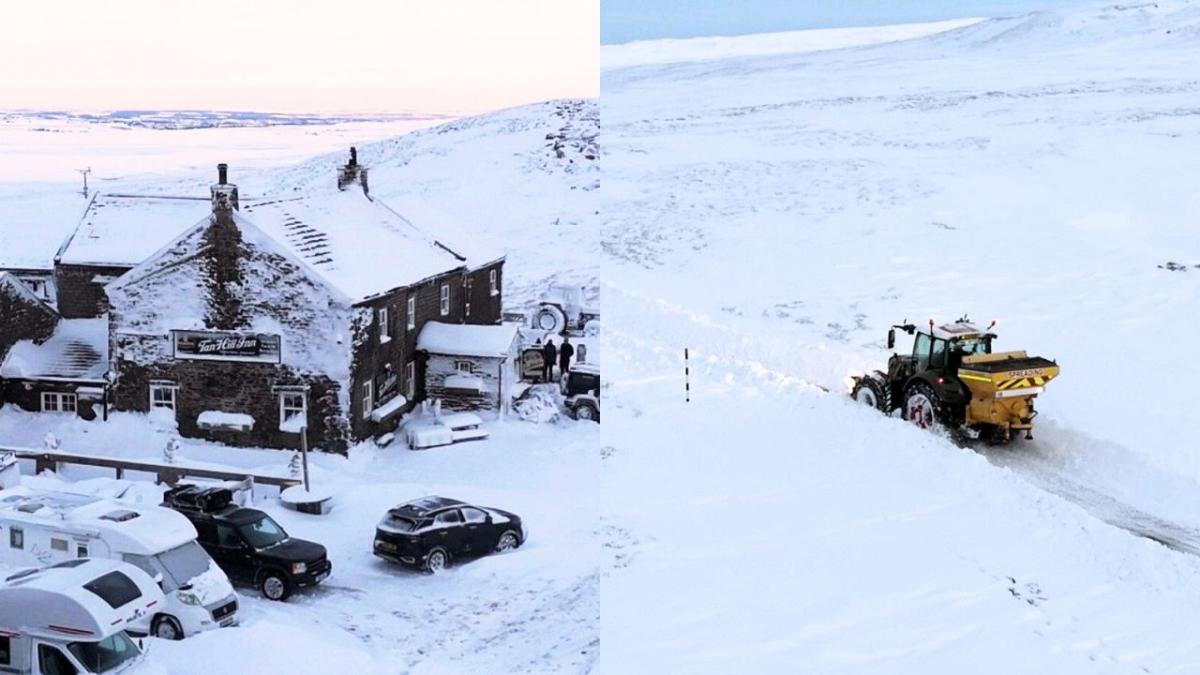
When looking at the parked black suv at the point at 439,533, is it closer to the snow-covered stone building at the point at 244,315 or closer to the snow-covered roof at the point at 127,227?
the snow-covered stone building at the point at 244,315

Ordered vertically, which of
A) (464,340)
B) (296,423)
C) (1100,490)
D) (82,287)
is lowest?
(1100,490)

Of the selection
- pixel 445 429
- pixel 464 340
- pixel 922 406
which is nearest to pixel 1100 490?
pixel 922 406

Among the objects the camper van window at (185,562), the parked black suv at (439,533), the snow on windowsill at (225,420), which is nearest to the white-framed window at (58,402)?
the snow on windowsill at (225,420)

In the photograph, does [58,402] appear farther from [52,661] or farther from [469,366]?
[469,366]

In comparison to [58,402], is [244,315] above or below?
above

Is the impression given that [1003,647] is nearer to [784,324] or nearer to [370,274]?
[370,274]
